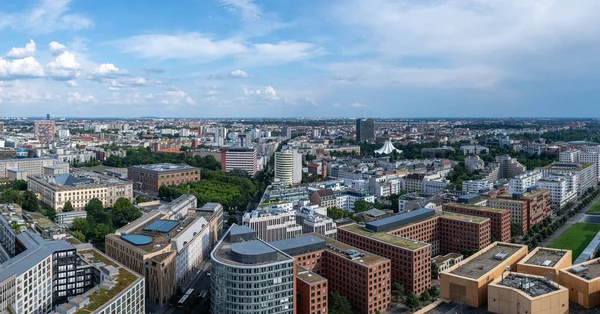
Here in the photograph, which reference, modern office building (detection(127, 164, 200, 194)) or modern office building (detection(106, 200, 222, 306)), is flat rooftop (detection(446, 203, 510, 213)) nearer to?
modern office building (detection(106, 200, 222, 306))

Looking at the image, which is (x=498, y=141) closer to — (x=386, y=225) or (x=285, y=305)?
(x=386, y=225)

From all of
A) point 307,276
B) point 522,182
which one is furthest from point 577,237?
point 307,276

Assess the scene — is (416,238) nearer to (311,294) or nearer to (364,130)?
(311,294)

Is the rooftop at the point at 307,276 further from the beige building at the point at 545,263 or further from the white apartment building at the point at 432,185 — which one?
the white apartment building at the point at 432,185

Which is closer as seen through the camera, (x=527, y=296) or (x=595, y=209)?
(x=527, y=296)

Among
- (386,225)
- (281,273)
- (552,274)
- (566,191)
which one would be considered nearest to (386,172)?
(566,191)

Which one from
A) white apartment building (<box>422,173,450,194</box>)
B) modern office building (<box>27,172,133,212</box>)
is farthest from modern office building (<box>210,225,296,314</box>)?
white apartment building (<box>422,173,450,194</box>)
